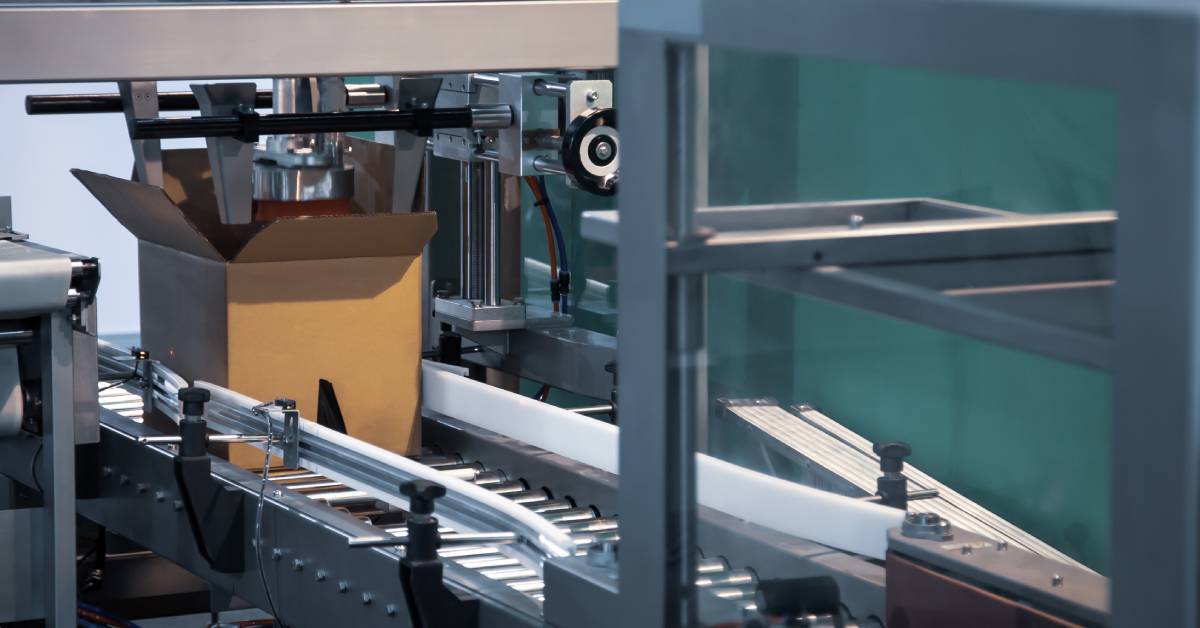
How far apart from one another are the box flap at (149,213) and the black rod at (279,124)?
0.09 meters

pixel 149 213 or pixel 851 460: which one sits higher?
pixel 149 213

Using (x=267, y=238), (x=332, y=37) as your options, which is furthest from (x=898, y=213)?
(x=267, y=238)

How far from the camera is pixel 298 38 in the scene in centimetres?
213

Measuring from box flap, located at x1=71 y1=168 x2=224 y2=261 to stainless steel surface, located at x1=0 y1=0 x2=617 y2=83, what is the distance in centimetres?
30

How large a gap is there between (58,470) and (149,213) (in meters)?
0.43

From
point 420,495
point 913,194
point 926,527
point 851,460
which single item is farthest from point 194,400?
point 913,194

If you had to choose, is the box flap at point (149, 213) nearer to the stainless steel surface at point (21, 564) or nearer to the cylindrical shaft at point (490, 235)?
the stainless steel surface at point (21, 564)

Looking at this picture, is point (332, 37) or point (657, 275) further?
point (332, 37)

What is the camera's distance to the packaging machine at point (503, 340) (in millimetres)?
856

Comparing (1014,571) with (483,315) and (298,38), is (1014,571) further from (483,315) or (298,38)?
(483,315)

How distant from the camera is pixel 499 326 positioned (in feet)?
9.36

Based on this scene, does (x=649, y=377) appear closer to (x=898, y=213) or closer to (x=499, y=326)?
(x=898, y=213)

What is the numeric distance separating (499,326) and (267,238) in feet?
2.01

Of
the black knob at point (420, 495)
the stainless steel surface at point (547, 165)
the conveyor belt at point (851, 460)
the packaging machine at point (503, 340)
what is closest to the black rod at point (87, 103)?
the packaging machine at point (503, 340)
